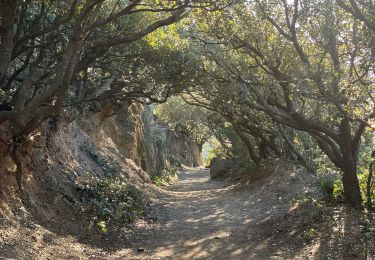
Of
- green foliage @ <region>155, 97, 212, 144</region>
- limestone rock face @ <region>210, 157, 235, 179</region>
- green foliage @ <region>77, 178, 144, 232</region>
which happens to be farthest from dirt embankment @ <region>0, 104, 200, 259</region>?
green foliage @ <region>155, 97, 212, 144</region>

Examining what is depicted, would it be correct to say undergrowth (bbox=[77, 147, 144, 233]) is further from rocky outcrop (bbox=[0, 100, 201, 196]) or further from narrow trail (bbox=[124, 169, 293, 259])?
narrow trail (bbox=[124, 169, 293, 259])

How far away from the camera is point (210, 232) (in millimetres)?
Answer: 11406

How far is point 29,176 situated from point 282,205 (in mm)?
8748

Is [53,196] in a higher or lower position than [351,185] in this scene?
higher

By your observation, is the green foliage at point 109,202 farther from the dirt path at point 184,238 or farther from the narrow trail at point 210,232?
the narrow trail at point 210,232

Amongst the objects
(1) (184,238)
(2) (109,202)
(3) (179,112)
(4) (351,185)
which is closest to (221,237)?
(1) (184,238)

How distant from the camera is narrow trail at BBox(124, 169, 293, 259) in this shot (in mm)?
9172

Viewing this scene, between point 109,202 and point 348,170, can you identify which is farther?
point 109,202

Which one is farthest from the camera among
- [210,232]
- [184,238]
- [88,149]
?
[88,149]

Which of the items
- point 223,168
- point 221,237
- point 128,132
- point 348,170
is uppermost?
Result: point 128,132

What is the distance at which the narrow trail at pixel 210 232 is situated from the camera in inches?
361

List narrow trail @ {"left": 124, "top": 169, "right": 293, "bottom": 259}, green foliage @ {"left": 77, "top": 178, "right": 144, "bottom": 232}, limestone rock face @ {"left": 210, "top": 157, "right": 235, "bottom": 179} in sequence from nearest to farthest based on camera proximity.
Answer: narrow trail @ {"left": 124, "top": 169, "right": 293, "bottom": 259} → green foliage @ {"left": 77, "top": 178, "right": 144, "bottom": 232} → limestone rock face @ {"left": 210, "top": 157, "right": 235, "bottom": 179}

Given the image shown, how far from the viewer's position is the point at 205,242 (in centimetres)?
1020

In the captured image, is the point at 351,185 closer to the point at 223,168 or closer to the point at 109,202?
the point at 109,202
